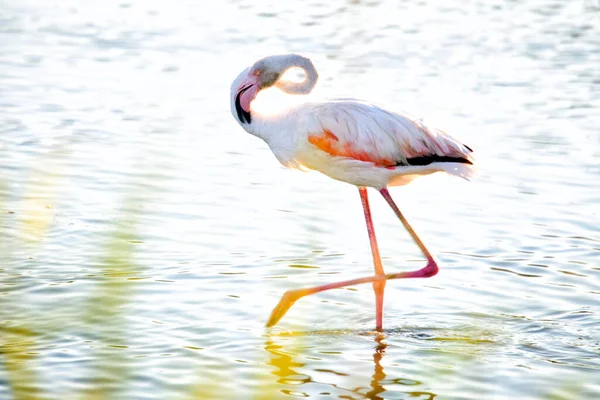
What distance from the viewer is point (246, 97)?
685cm

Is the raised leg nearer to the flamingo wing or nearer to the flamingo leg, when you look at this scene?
the flamingo leg

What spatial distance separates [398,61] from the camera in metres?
14.4

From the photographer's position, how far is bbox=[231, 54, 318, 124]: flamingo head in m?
6.87

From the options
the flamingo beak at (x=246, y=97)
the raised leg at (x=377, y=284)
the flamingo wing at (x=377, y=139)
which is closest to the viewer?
the flamingo wing at (x=377, y=139)

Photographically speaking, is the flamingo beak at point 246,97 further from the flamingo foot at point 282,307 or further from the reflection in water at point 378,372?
the reflection in water at point 378,372

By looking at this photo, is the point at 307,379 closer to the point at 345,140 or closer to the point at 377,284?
the point at 377,284

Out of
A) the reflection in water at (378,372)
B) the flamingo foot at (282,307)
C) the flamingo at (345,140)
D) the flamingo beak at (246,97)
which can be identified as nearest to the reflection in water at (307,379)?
the reflection in water at (378,372)

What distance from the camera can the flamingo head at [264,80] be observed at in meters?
6.87

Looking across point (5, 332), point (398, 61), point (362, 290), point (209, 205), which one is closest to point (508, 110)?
point (398, 61)

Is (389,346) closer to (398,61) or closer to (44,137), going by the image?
(44,137)

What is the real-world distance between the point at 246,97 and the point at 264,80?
171 millimetres

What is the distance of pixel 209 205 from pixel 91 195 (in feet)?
3.11

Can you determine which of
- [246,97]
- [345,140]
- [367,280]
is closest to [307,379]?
[367,280]

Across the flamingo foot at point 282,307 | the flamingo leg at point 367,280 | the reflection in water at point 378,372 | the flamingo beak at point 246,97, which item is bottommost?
the reflection in water at point 378,372
